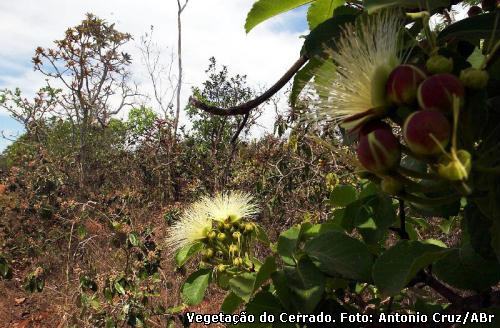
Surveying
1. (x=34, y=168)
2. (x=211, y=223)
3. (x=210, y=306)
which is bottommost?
(x=210, y=306)

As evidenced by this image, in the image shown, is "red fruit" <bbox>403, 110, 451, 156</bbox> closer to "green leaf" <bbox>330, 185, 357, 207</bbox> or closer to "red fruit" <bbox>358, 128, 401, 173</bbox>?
"red fruit" <bbox>358, 128, 401, 173</bbox>

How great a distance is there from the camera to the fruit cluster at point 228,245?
1165mm

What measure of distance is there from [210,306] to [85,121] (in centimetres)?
593

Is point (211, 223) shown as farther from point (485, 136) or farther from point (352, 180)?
point (352, 180)

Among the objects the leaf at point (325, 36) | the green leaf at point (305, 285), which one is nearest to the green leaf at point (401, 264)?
the green leaf at point (305, 285)

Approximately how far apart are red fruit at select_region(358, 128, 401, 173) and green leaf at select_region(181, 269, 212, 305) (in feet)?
2.58

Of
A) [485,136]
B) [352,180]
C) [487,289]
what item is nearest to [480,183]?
[485,136]

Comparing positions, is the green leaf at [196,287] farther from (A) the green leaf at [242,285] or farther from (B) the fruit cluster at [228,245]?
(A) the green leaf at [242,285]

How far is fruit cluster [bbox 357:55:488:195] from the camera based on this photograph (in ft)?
1.64

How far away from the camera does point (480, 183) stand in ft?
1.88

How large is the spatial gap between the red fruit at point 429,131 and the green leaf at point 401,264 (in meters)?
0.24

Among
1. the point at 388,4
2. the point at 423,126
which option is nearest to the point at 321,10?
the point at 388,4

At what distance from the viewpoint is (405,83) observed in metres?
0.55

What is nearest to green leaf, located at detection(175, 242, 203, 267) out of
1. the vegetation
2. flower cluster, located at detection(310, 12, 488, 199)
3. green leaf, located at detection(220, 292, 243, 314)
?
the vegetation
